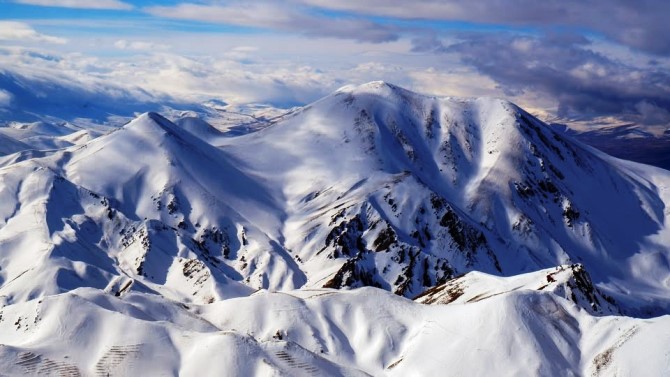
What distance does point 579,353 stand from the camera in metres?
125

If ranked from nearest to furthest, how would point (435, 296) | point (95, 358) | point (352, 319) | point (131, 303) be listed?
point (95, 358) < point (131, 303) < point (352, 319) < point (435, 296)

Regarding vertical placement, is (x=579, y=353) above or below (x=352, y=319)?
above

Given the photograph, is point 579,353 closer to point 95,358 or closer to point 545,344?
point 545,344

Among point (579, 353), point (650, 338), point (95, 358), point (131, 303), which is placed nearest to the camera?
point (95, 358)

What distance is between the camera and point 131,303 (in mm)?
142250

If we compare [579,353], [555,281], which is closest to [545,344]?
[579,353]

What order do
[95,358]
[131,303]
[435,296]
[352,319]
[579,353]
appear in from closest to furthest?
[95,358] → [579,353] → [131,303] → [352,319] → [435,296]

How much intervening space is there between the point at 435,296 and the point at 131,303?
7499 cm

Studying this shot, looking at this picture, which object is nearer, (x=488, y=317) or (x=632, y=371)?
(x=632, y=371)

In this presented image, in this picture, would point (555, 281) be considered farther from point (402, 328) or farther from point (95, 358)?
point (95, 358)

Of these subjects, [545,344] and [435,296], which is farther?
[435,296]

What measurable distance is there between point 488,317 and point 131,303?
74.9 metres

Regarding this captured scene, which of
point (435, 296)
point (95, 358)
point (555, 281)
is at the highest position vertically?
point (95, 358)

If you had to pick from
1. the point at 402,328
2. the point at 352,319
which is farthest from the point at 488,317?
the point at 352,319
